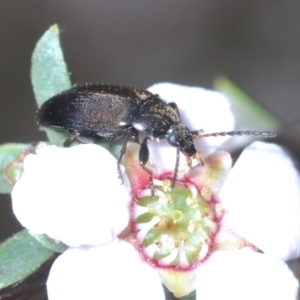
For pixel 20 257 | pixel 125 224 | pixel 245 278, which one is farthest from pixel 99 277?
pixel 245 278

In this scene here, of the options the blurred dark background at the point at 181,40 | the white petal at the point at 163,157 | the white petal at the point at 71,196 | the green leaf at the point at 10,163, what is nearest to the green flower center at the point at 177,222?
the white petal at the point at 163,157

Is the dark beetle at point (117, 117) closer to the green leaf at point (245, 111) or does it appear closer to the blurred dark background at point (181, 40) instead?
the green leaf at point (245, 111)

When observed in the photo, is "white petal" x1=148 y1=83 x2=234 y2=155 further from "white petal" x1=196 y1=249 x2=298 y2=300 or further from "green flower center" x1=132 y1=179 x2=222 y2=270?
"white petal" x1=196 y1=249 x2=298 y2=300

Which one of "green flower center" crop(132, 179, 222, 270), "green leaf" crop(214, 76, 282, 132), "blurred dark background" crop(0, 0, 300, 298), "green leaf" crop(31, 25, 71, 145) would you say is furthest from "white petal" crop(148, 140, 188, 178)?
"blurred dark background" crop(0, 0, 300, 298)

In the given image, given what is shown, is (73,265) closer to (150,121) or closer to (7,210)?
(150,121)

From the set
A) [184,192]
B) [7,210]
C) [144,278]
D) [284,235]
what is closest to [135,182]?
[184,192]
